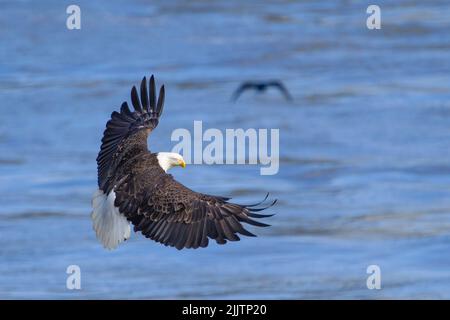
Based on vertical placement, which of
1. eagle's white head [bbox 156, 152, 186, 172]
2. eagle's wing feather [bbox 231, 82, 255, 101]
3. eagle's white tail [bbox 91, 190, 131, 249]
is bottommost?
eagle's white tail [bbox 91, 190, 131, 249]

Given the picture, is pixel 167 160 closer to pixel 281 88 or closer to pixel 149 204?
pixel 149 204

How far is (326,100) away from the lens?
55.6 ft

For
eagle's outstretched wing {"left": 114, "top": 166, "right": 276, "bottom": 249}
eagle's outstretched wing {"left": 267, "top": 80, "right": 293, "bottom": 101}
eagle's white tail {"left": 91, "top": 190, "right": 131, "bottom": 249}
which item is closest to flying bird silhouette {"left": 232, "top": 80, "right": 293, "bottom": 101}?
eagle's outstretched wing {"left": 267, "top": 80, "right": 293, "bottom": 101}

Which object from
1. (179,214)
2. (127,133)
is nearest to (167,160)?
(127,133)

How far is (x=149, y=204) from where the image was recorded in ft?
29.8

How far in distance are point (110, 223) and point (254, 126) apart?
6.59 meters

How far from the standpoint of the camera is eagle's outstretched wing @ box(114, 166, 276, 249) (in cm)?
889

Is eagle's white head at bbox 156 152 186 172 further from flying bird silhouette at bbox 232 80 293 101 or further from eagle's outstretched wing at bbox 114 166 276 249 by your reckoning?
flying bird silhouette at bbox 232 80 293 101

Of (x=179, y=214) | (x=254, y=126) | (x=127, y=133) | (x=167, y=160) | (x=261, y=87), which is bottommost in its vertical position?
(x=179, y=214)

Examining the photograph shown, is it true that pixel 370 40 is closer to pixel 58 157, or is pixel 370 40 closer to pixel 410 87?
pixel 410 87

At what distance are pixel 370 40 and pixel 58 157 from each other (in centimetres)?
610

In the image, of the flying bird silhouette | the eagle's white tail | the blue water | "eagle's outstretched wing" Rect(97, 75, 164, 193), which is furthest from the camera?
the flying bird silhouette

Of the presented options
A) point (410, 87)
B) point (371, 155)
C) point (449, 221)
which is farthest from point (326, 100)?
point (449, 221)

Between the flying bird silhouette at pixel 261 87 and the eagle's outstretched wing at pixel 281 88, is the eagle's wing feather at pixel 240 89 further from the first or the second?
the eagle's outstretched wing at pixel 281 88
